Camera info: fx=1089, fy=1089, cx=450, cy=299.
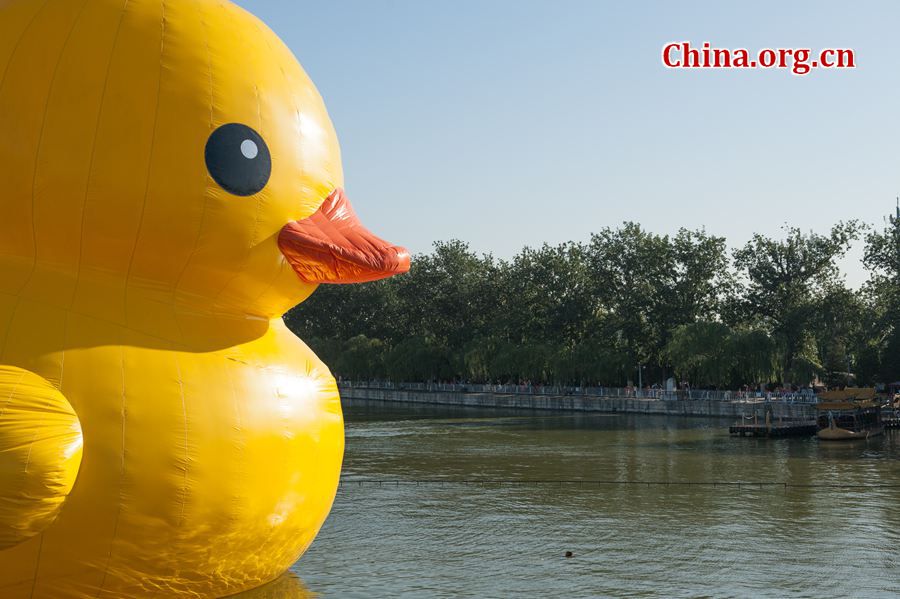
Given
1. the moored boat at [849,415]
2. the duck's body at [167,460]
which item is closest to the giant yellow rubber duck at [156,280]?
the duck's body at [167,460]

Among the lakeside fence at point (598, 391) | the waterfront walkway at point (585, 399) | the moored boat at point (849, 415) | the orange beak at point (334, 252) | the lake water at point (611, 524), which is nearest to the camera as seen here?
the orange beak at point (334, 252)

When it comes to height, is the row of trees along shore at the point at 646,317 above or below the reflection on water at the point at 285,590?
above

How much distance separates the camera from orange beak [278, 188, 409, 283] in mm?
11586

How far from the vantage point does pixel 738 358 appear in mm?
61750

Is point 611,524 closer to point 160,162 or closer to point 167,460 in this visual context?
point 167,460

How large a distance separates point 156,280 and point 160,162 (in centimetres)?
124

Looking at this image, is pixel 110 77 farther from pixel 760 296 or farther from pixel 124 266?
pixel 760 296

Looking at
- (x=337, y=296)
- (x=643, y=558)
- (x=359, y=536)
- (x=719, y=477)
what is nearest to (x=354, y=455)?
(x=719, y=477)

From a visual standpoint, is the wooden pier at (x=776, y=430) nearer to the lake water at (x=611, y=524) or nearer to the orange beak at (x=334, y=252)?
the lake water at (x=611, y=524)

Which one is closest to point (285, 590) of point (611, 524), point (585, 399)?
point (611, 524)

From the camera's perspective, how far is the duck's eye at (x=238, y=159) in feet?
36.6

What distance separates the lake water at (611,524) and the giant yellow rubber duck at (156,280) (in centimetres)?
342

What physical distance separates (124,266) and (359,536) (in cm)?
1016

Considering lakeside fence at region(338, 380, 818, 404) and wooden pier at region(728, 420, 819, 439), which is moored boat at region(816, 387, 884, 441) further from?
lakeside fence at region(338, 380, 818, 404)
